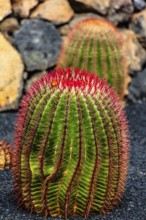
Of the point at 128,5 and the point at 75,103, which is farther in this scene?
the point at 128,5

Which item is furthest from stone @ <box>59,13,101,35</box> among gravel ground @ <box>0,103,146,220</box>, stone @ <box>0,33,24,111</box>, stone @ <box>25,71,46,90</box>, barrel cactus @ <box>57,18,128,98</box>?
gravel ground @ <box>0,103,146,220</box>

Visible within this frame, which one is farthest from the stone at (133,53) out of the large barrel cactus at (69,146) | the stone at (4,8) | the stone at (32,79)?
the large barrel cactus at (69,146)

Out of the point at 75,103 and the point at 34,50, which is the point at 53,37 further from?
the point at 75,103

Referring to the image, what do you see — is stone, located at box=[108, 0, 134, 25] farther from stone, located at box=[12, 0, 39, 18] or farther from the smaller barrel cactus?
the smaller barrel cactus

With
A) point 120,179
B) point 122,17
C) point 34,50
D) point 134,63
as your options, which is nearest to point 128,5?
point 122,17

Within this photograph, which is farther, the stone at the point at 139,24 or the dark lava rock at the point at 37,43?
the stone at the point at 139,24

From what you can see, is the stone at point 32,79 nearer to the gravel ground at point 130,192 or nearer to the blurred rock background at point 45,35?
the blurred rock background at point 45,35

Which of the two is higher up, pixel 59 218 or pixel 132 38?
pixel 59 218
